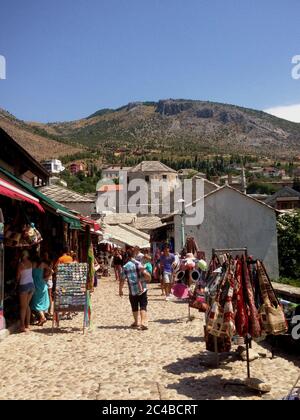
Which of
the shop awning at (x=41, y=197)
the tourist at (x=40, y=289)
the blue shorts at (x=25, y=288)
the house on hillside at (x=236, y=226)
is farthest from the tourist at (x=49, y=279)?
the house on hillside at (x=236, y=226)

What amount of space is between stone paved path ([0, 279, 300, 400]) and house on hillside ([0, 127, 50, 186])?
16.5 feet

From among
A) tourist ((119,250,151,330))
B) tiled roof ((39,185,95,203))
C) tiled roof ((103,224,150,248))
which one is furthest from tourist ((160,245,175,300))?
tiled roof ((103,224,150,248))

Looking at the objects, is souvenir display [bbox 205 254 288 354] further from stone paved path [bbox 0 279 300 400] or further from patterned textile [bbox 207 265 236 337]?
stone paved path [bbox 0 279 300 400]

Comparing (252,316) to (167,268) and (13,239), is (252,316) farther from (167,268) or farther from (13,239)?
(167,268)

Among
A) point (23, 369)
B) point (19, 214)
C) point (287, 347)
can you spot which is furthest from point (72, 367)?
point (19, 214)

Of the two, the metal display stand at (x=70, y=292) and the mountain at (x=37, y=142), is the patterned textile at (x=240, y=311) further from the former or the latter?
the mountain at (x=37, y=142)

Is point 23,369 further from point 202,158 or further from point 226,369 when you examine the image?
point 202,158

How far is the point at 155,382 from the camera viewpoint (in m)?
6.79

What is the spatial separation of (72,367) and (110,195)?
9291 cm

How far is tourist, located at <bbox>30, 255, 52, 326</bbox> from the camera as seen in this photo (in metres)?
11.4

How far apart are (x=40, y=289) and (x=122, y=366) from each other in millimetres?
4436

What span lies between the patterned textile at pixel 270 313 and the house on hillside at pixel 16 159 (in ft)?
25.8

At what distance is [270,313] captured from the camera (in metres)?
6.56

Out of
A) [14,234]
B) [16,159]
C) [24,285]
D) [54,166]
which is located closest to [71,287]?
[24,285]
